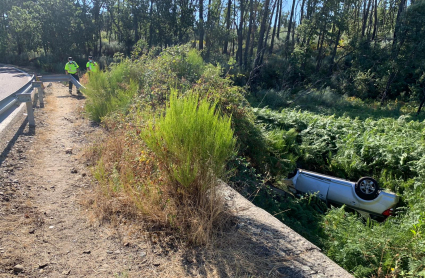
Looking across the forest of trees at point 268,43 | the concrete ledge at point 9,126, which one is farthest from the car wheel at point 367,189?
the forest of trees at point 268,43

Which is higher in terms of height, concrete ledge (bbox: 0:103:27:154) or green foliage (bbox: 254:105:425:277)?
concrete ledge (bbox: 0:103:27:154)

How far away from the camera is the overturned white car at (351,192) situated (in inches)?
250

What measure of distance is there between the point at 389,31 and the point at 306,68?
12.1 metres

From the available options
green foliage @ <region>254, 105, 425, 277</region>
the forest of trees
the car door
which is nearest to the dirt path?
green foliage @ <region>254, 105, 425, 277</region>

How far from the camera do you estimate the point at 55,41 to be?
104ft

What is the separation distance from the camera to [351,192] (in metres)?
6.81

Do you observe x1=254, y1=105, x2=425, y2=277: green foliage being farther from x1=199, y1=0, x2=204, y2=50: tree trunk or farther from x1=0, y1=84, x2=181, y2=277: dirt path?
x1=199, y1=0, x2=204, y2=50: tree trunk

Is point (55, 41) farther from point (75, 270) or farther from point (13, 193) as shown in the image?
point (75, 270)

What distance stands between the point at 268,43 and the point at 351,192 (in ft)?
130

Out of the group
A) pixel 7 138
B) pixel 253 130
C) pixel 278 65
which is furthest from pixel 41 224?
pixel 278 65

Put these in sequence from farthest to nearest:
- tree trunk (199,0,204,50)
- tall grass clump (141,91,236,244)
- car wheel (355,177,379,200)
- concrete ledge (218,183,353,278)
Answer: tree trunk (199,0,204,50), car wheel (355,177,379,200), tall grass clump (141,91,236,244), concrete ledge (218,183,353,278)

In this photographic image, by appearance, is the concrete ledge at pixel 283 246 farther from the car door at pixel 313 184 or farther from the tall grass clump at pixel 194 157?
the car door at pixel 313 184

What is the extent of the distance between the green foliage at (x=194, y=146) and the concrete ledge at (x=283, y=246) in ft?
1.44

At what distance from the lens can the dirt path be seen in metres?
2.96
